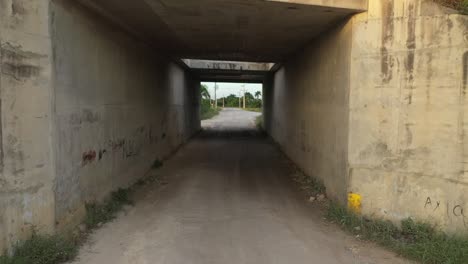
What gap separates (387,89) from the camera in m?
6.05

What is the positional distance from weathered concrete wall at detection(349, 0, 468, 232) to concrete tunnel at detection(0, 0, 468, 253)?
0.05ft

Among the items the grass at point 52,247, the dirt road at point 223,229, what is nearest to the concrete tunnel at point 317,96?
the grass at point 52,247

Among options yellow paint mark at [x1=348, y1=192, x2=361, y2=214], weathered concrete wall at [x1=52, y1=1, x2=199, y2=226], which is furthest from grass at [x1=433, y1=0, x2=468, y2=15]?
weathered concrete wall at [x1=52, y1=1, x2=199, y2=226]

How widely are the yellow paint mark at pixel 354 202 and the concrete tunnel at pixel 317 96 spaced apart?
9cm

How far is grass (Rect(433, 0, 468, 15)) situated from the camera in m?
5.39

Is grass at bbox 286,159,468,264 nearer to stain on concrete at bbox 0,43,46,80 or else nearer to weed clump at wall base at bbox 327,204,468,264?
weed clump at wall base at bbox 327,204,468,264

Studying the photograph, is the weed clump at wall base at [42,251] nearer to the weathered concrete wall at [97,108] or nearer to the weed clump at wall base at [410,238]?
the weathered concrete wall at [97,108]

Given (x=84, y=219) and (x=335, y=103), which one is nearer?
(x=84, y=219)

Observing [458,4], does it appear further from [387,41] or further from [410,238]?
[410,238]

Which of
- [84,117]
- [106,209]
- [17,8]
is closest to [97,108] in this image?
[84,117]

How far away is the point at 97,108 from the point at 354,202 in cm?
497

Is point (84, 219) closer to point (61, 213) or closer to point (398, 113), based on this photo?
point (61, 213)

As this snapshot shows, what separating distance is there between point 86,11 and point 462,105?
6.24 meters

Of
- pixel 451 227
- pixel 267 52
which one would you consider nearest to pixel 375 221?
pixel 451 227
